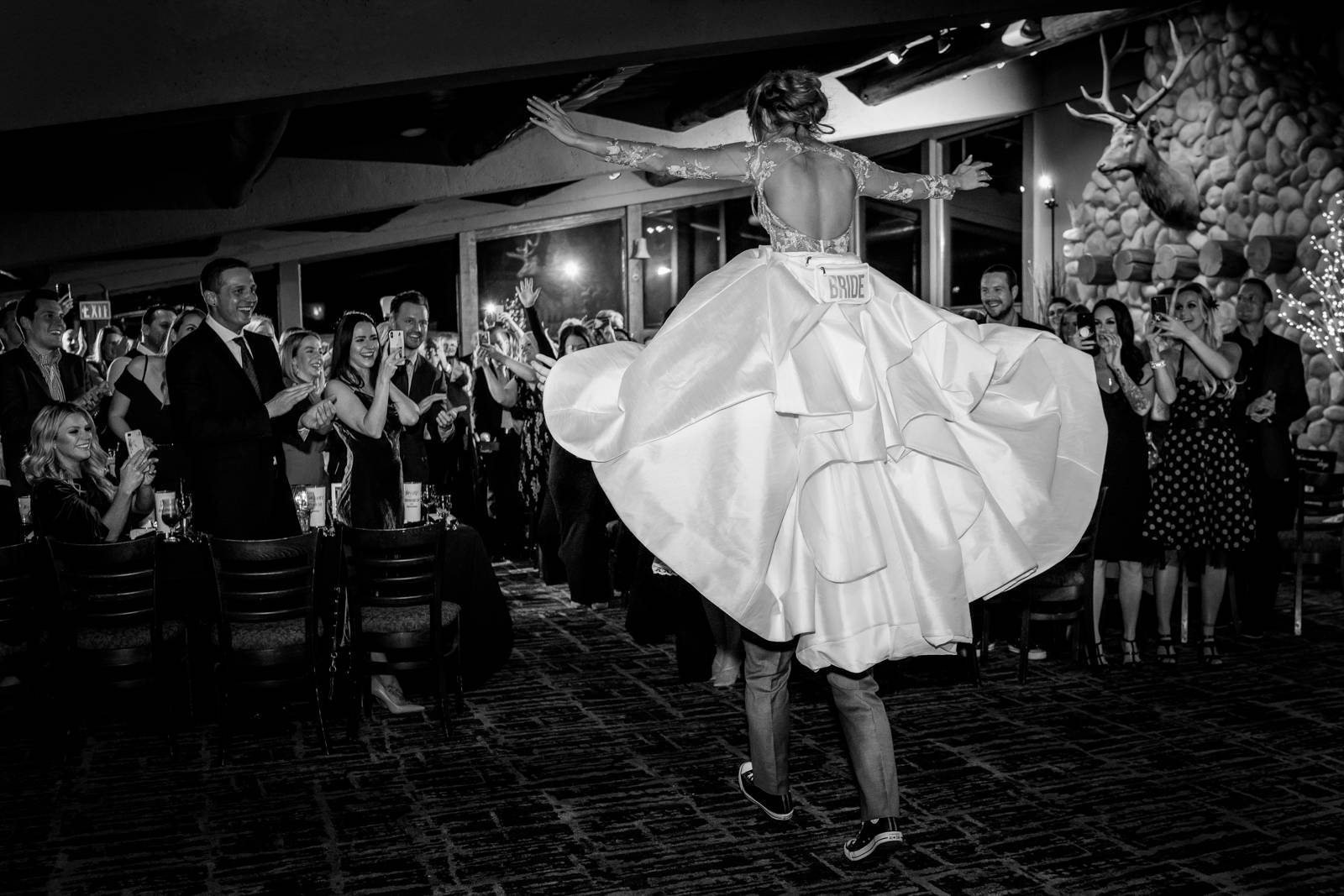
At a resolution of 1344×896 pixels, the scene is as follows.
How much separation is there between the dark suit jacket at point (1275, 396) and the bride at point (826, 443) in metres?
3.38

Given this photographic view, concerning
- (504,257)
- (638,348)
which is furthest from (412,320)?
(504,257)

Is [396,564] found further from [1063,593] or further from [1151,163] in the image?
[1151,163]

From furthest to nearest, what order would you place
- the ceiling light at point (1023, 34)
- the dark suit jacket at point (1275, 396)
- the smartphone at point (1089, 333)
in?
the ceiling light at point (1023, 34), the dark suit jacket at point (1275, 396), the smartphone at point (1089, 333)

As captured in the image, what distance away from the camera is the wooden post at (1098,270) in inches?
421

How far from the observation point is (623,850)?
344 centimetres

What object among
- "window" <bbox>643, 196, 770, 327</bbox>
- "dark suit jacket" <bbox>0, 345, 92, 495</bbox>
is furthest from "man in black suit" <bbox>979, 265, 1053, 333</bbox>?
"window" <bbox>643, 196, 770, 327</bbox>

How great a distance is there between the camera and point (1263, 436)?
6.34 metres

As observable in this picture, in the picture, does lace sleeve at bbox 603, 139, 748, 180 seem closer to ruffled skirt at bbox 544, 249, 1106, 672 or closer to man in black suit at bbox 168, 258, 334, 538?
ruffled skirt at bbox 544, 249, 1106, 672

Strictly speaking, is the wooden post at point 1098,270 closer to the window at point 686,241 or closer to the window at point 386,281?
the window at point 686,241

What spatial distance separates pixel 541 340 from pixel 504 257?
25.2ft

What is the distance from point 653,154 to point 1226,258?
285 inches

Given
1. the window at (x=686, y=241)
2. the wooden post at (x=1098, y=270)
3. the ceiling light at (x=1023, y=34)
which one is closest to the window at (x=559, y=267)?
the window at (x=686, y=241)

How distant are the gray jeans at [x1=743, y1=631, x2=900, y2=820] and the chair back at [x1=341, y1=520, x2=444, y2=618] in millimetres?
1614

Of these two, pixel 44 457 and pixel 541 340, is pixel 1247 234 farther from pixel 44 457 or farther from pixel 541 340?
pixel 44 457
